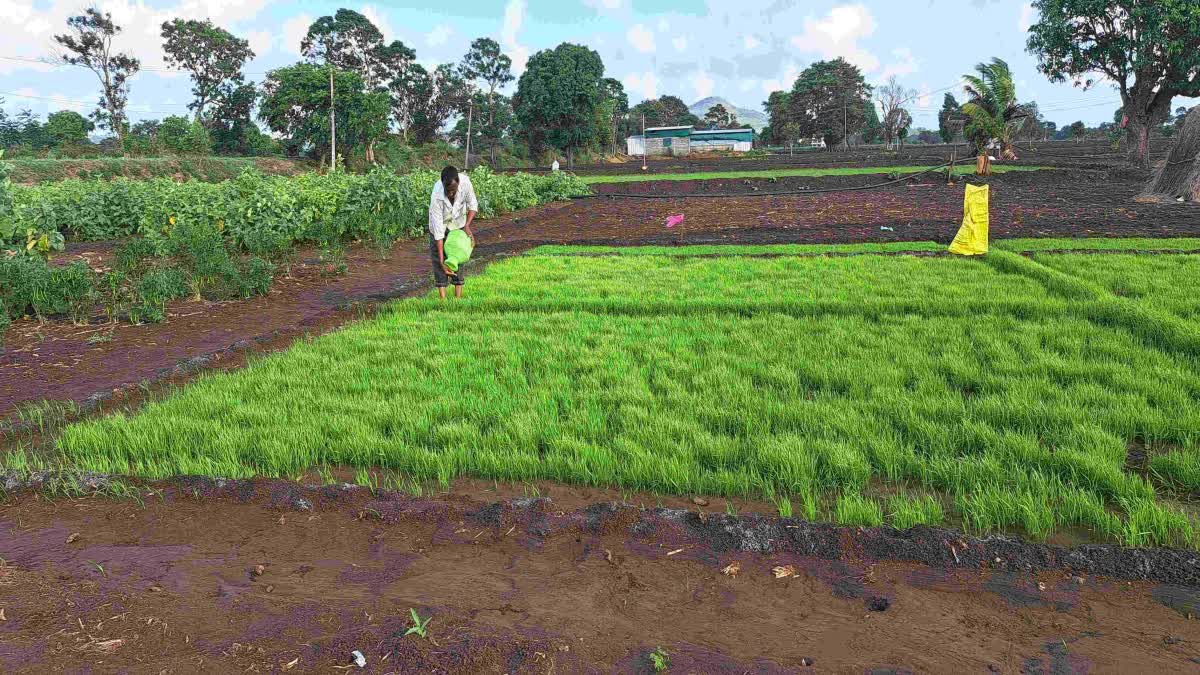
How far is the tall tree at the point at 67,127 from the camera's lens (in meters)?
38.1

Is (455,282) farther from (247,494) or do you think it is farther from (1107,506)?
(1107,506)

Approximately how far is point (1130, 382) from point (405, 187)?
42.1 ft

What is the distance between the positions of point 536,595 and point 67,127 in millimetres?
48250

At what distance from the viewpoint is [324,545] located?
2.97 m

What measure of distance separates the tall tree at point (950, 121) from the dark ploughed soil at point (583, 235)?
10.8m

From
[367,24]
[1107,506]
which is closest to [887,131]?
[367,24]

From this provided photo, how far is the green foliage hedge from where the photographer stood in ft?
36.6

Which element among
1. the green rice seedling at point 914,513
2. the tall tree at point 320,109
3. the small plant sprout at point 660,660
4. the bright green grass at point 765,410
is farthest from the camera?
the tall tree at point 320,109

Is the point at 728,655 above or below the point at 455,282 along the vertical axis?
below

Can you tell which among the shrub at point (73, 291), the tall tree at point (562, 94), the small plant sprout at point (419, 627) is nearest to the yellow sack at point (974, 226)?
the small plant sprout at point (419, 627)

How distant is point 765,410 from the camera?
4281 mm

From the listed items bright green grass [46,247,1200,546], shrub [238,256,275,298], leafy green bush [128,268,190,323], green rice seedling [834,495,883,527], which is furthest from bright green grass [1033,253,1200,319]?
leafy green bush [128,268,190,323]

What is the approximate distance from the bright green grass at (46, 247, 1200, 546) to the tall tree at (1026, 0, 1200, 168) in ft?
84.0

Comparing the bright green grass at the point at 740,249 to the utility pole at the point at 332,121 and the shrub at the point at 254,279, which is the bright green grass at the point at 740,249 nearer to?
the shrub at the point at 254,279
